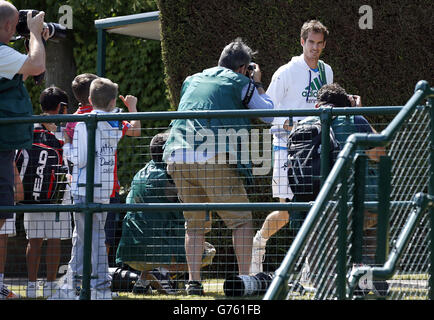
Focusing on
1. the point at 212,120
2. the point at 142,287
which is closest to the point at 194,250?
the point at 142,287

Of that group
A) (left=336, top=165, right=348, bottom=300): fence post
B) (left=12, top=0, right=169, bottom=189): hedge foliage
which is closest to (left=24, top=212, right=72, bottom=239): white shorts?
(left=336, top=165, right=348, bottom=300): fence post

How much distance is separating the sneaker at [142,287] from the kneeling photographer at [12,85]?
1.30 meters

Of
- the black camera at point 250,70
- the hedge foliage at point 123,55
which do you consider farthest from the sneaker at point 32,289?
the hedge foliage at point 123,55

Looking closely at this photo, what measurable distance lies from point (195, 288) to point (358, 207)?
235 cm

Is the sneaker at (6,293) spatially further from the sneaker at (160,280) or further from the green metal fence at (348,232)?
the green metal fence at (348,232)

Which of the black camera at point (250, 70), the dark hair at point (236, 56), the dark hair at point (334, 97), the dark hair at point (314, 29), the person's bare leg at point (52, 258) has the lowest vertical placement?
the person's bare leg at point (52, 258)

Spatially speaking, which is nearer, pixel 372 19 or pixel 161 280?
pixel 161 280

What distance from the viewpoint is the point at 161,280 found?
23.3ft

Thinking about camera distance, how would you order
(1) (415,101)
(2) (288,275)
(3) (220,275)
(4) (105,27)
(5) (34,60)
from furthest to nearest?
1. (4) (105,27)
2. (3) (220,275)
3. (5) (34,60)
4. (1) (415,101)
5. (2) (288,275)

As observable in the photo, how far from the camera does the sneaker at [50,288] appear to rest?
21.3 ft

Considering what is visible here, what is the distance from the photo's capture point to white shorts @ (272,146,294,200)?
6.65 m
